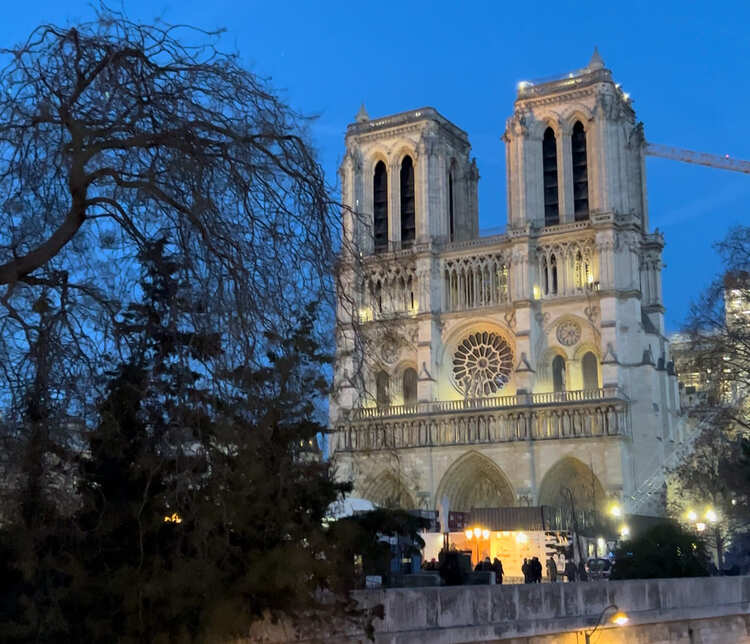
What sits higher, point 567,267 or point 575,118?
point 575,118

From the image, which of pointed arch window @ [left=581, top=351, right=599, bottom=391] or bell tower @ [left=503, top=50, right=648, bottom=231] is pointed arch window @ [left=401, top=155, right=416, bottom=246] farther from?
pointed arch window @ [left=581, top=351, right=599, bottom=391]

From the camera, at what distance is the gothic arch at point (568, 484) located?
4612cm

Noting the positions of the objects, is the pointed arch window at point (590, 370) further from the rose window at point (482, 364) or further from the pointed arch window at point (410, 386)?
the pointed arch window at point (410, 386)

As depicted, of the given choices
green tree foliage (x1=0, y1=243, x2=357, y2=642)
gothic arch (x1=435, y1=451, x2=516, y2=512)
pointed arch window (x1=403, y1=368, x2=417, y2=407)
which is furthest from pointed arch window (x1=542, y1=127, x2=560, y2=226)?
green tree foliage (x1=0, y1=243, x2=357, y2=642)

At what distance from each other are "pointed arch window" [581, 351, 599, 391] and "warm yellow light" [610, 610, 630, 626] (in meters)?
31.5

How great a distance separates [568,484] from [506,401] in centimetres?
422

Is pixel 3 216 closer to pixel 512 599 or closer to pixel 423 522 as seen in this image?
pixel 423 522

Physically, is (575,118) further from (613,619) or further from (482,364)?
(613,619)

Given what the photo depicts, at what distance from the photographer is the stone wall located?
13.4 meters

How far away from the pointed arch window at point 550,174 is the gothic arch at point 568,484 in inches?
428

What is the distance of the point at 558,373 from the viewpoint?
48.9 metres

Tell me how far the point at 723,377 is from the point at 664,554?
17.3 ft

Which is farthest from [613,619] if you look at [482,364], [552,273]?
[482,364]

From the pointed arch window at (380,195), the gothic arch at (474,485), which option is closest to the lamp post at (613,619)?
the gothic arch at (474,485)
